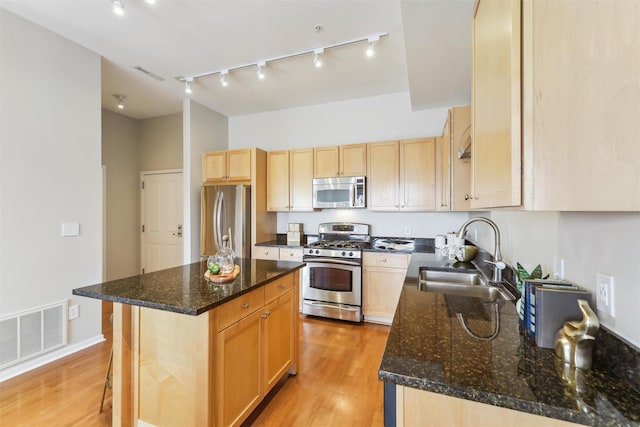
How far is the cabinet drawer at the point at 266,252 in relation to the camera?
12.3 ft

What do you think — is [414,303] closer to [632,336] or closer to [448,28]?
[632,336]

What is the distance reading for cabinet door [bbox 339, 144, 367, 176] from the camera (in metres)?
3.58

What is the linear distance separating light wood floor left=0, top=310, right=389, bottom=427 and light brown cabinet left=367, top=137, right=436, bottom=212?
165 centimetres

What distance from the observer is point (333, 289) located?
3371mm

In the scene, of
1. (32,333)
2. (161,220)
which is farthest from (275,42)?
(161,220)

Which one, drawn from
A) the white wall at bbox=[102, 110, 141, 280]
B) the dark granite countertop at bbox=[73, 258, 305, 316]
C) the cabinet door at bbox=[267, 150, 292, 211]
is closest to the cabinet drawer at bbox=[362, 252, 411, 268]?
the cabinet door at bbox=[267, 150, 292, 211]

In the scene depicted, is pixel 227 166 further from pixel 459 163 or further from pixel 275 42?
pixel 459 163

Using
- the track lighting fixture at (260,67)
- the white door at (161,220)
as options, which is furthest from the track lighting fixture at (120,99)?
the track lighting fixture at (260,67)

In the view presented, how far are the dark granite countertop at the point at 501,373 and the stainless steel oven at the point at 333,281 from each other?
2.19m

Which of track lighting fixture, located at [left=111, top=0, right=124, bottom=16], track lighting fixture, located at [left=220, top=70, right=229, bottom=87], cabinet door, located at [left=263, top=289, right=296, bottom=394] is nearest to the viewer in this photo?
cabinet door, located at [left=263, top=289, right=296, bottom=394]

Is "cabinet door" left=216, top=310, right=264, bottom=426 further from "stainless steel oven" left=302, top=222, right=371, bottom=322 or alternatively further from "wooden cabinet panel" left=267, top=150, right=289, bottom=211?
"wooden cabinet panel" left=267, top=150, right=289, bottom=211

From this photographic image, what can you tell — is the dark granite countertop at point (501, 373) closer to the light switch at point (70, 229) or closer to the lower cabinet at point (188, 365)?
the lower cabinet at point (188, 365)

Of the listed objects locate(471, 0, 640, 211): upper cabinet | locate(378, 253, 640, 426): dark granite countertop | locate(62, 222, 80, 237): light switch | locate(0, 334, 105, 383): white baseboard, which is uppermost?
locate(471, 0, 640, 211): upper cabinet

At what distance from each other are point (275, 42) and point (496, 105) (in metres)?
2.37
